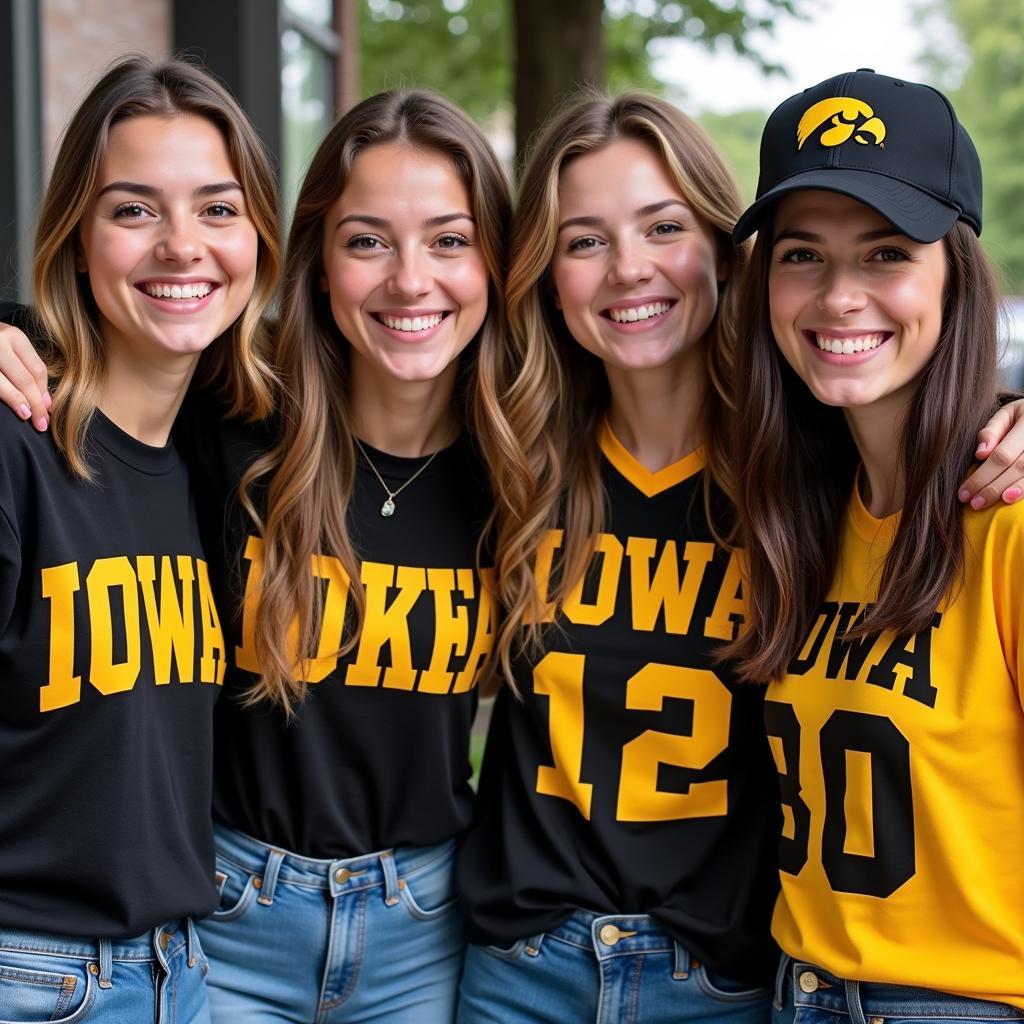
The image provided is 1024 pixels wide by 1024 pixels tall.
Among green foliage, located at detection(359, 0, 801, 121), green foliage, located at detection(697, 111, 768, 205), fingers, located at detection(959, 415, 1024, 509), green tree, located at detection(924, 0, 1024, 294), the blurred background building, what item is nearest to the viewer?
fingers, located at detection(959, 415, 1024, 509)

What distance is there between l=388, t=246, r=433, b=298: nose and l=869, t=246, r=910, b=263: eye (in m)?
0.95

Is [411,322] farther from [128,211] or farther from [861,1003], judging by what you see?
[861,1003]

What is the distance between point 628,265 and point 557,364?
37 cm

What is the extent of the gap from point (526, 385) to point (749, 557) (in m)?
0.69

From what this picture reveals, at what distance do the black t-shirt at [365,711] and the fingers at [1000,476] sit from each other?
1.11 metres

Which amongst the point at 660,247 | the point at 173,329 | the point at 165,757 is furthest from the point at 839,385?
the point at 165,757

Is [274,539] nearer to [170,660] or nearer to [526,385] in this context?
[170,660]

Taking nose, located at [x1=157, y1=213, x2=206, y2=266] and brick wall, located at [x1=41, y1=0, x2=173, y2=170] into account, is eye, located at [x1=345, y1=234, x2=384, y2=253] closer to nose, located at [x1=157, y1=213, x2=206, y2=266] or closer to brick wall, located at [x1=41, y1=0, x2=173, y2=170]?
nose, located at [x1=157, y1=213, x2=206, y2=266]

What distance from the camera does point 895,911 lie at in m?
2.14

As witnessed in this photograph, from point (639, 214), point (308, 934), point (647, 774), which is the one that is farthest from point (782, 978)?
point (639, 214)

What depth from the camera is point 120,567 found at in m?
2.32

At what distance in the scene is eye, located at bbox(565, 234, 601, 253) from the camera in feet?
8.85

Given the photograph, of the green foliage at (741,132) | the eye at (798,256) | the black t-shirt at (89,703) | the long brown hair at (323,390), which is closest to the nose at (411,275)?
the long brown hair at (323,390)

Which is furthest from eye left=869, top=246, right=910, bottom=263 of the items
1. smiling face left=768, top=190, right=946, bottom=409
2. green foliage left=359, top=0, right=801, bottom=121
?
green foliage left=359, top=0, right=801, bottom=121
